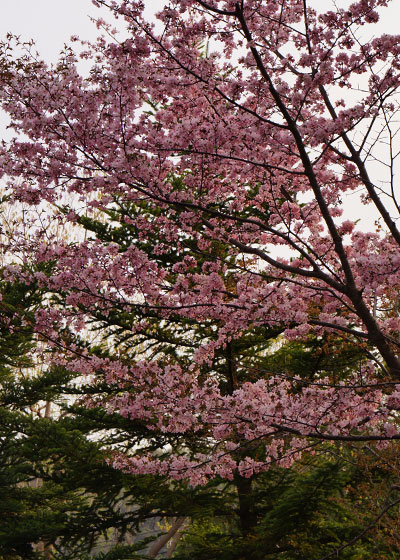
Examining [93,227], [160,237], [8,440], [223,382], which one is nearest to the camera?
[160,237]

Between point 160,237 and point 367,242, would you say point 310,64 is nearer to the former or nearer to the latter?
Result: point 367,242

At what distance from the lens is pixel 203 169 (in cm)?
481

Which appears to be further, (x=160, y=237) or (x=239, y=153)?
(x=160, y=237)

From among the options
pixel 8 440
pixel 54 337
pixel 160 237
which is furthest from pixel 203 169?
pixel 8 440

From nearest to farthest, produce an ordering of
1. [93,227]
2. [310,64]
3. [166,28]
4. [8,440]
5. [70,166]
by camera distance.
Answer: [310,64] → [166,28] → [70,166] → [93,227] → [8,440]

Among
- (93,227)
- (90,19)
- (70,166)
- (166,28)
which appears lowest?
(70,166)

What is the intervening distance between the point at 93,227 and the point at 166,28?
242 inches

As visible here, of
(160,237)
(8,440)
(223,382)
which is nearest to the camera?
(160,237)

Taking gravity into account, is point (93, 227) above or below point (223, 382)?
above

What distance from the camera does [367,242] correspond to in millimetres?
4770

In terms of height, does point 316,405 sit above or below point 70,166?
below

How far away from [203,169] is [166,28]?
49.5 inches

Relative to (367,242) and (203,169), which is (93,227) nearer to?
(203,169)

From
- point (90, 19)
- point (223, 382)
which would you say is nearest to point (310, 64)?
point (90, 19)
